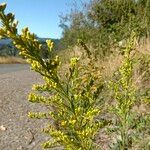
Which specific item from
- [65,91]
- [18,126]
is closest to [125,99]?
[65,91]

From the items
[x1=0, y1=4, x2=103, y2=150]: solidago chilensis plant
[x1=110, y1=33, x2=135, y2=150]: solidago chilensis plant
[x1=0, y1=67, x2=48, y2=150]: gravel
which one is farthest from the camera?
[x1=0, y1=67, x2=48, y2=150]: gravel

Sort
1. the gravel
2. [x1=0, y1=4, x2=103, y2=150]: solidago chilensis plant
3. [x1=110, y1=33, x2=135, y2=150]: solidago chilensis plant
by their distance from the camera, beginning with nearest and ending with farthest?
[x1=0, y1=4, x2=103, y2=150]: solidago chilensis plant < [x1=110, y1=33, x2=135, y2=150]: solidago chilensis plant < the gravel

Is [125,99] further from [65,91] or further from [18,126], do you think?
[18,126]

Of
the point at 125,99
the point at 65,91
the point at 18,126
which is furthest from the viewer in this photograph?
the point at 18,126

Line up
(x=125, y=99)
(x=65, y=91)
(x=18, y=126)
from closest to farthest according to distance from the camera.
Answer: (x=65, y=91)
(x=125, y=99)
(x=18, y=126)

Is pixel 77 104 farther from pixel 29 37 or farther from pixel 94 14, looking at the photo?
pixel 94 14

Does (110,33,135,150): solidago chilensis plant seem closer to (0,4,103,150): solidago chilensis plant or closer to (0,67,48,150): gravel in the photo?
(0,4,103,150): solidago chilensis plant

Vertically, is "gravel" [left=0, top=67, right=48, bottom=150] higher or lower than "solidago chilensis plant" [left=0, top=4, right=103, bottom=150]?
lower

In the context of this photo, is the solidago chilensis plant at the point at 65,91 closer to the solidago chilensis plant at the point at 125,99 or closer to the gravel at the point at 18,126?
the solidago chilensis plant at the point at 125,99

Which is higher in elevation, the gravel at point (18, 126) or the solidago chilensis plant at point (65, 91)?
the solidago chilensis plant at point (65, 91)

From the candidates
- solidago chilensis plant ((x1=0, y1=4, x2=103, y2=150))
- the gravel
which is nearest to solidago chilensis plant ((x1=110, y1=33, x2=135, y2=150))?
solidago chilensis plant ((x1=0, y1=4, x2=103, y2=150))

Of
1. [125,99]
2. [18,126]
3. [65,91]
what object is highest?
[65,91]

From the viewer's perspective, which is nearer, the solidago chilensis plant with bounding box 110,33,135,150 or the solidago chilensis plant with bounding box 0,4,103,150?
the solidago chilensis plant with bounding box 0,4,103,150

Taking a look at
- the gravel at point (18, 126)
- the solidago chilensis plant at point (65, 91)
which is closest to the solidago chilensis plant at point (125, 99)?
the solidago chilensis plant at point (65, 91)
